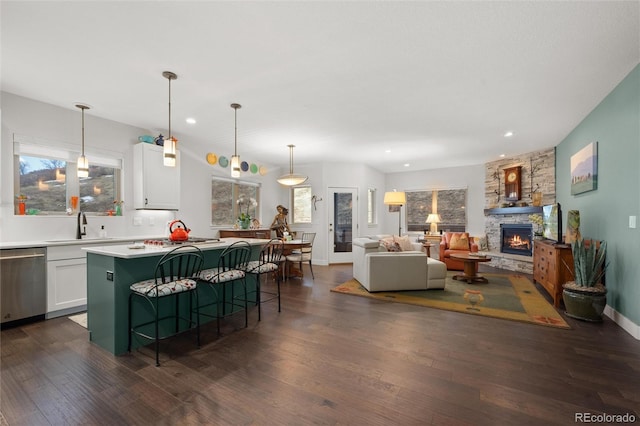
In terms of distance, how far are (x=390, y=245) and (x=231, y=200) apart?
12.1 feet

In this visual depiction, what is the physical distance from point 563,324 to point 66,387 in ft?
15.4

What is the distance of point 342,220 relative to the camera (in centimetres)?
764

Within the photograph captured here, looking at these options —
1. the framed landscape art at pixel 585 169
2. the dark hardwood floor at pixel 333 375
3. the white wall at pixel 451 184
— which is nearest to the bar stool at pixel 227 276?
the dark hardwood floor at pixel 333 375

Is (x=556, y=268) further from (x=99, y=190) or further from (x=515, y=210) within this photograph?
(x=99, y=190)

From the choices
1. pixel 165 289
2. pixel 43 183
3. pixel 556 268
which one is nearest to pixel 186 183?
pixel 43 183

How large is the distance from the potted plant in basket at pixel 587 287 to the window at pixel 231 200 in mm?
5840

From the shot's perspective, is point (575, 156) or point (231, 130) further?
point (231, 130)

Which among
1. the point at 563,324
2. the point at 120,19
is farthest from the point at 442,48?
the point at 563,324

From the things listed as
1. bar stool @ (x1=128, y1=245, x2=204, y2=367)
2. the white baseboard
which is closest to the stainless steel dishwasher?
bar stool @ (x1=128, y1=245, x2=204, y2=367)

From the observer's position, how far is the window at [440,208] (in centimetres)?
809

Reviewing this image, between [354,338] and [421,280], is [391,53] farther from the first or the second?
[421,280]

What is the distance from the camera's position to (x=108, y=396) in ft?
6.29

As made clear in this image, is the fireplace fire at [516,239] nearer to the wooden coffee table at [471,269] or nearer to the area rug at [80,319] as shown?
the wooden coffee table at [471,269]

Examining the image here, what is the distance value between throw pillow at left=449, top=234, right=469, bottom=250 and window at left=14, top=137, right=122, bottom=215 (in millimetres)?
6639
